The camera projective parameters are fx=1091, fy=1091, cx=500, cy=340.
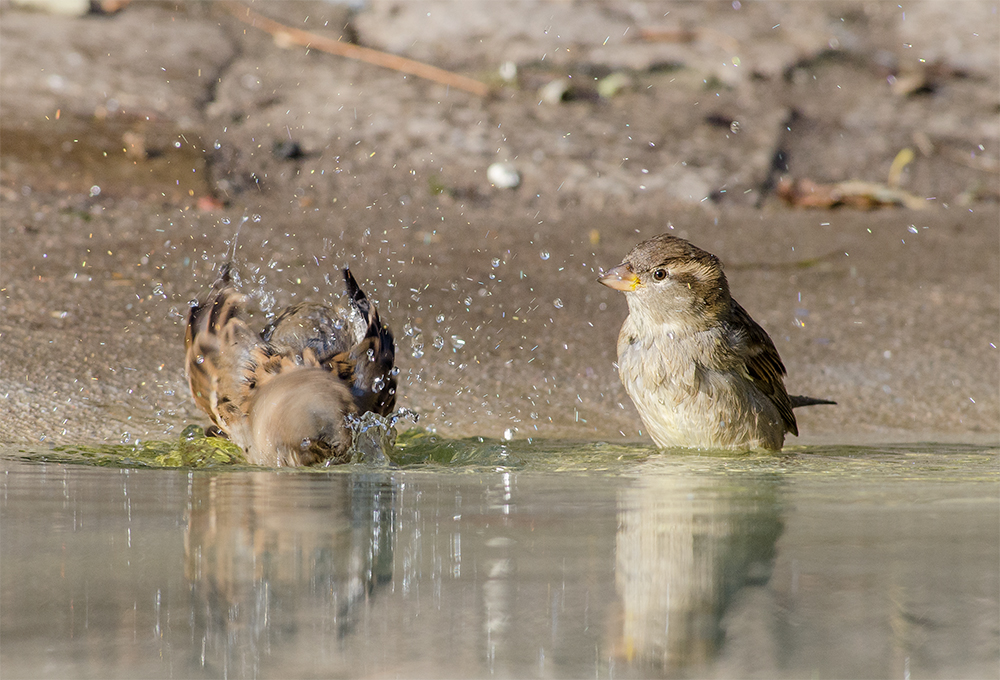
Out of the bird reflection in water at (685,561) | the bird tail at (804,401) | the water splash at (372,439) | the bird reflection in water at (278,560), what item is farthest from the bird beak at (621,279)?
the bird reflection in water at (278,560)

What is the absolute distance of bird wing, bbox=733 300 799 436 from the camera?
3.91 m

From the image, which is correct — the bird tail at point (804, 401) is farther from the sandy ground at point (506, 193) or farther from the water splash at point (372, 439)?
the water splash at point (372, 439)

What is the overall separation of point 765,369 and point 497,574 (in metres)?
2.29

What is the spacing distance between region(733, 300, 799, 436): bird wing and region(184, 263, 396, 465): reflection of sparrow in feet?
4.20

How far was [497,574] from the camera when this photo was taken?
6.16 feet

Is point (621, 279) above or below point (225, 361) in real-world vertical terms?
above

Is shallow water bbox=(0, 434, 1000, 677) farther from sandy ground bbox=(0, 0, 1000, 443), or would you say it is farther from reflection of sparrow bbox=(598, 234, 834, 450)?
sandy ground bbox=(0, 0, 1000, 443)

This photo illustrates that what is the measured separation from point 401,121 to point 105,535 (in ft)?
14.9

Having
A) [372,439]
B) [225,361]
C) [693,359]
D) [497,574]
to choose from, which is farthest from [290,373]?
[497,574]

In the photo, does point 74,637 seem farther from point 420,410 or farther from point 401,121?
point 401,121

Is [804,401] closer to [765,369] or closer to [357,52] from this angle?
[765,369]

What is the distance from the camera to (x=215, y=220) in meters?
5.43

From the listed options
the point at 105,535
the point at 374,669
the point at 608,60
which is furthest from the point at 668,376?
the point at 608,60

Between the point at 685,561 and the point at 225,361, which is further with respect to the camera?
the point at 225,361
